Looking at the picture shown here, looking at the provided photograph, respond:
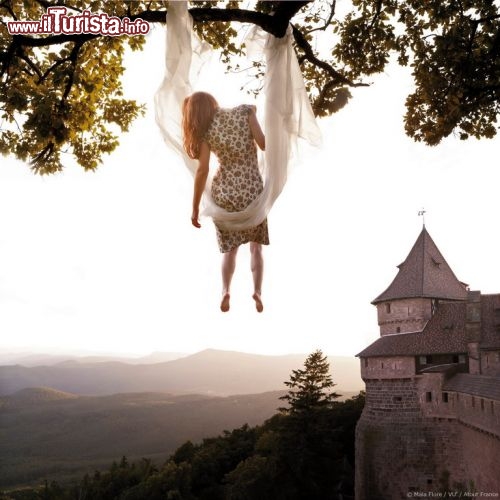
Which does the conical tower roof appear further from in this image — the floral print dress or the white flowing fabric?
the floral print dress

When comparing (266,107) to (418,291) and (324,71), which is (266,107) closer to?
(324,71)

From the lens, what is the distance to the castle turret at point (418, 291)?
3331 centimetres

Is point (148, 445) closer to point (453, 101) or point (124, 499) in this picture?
point (124, 499)

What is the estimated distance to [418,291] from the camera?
33.5 m

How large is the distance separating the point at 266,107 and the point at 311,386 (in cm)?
3255

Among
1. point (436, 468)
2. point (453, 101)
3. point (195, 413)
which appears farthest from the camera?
point (195, 413)

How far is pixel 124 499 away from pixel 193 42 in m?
41.3

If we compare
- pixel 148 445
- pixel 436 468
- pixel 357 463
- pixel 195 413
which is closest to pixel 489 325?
pixel 436 468

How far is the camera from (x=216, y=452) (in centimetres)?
4375

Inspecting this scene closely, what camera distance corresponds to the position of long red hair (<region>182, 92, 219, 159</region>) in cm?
398

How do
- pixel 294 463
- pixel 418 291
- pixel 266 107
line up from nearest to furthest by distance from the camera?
1. pixel 266 107
2. pixel 294 463
3. pixel 418 291

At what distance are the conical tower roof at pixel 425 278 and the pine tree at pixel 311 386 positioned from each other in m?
5.50

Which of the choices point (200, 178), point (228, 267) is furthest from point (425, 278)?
point (200, 178)

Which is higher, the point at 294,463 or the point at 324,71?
the point at 324,71
